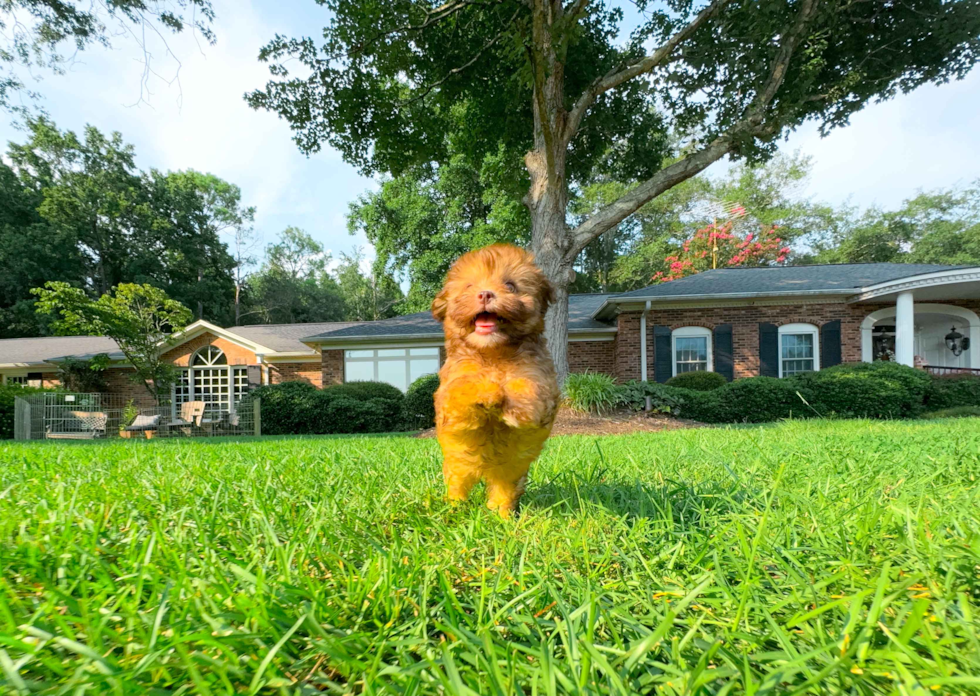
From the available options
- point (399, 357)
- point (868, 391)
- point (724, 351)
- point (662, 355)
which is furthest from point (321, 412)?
point (868, 391)

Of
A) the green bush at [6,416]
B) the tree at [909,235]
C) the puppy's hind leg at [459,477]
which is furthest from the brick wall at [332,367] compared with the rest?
the tree at [909,235]

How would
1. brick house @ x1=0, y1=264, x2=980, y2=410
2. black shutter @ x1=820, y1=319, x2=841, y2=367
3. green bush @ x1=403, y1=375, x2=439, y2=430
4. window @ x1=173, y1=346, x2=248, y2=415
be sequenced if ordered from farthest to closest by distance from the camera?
window @ x1=173, y1=346, x2=248, y2=415 → black shutter @ x1=820, y1=319, x2=841, y2=367 → brick house @ x1=0, y1=264, x2=980, y2=410 → green bush @ x1=403, y1=375, x2=439, y2=430

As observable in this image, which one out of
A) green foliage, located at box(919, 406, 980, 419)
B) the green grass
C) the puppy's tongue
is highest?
the puppy's tongue

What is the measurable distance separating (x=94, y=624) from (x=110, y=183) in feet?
150

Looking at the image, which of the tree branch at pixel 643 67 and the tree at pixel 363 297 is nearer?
the tree branch at pixel 643 67

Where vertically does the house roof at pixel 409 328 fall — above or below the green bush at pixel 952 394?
above

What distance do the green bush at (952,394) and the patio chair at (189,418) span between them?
77.1ft

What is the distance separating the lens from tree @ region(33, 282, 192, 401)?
1766cm

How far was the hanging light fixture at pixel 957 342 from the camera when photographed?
58.8 feet

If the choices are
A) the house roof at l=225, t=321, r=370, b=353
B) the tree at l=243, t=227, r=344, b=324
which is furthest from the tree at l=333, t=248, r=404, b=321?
the house roof at l=225, t=321, r=370, b=353

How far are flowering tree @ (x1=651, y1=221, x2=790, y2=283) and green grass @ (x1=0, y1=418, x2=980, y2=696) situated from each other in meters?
30.6

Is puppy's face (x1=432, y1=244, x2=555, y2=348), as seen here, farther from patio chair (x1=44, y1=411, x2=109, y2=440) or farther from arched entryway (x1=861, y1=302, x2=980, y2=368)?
patio chair (x1=44, y1=411, x2=109, y2=440)

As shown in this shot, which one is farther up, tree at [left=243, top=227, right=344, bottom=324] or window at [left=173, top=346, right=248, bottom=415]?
tree at [left=243, top=227, right=344, bottom=324]

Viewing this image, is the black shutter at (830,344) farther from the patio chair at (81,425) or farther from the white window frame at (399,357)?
the patio chair at (81,425)
